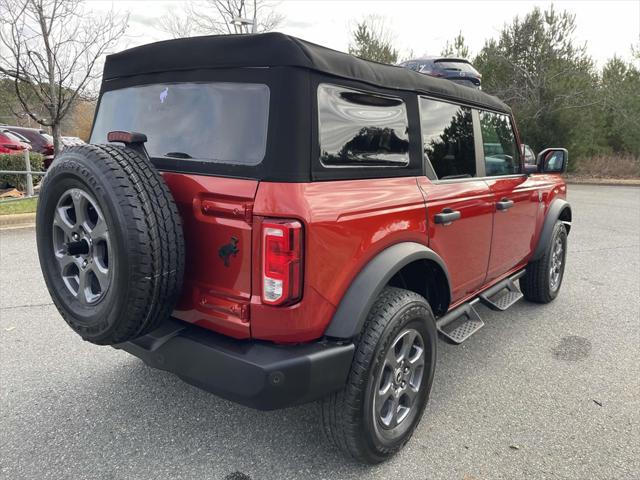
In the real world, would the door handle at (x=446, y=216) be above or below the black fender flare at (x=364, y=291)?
above

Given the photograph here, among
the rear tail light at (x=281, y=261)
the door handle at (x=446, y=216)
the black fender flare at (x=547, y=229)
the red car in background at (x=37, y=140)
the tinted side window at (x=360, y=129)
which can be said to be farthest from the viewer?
the red car in background at (x=37, y=140)

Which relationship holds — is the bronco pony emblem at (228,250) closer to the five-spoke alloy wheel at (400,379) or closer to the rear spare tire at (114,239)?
the rear spare tire at (114,239)

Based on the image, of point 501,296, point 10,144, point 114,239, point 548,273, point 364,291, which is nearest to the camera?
point 114,239

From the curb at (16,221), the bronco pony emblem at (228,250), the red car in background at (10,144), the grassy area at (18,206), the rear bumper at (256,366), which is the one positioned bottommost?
the curb at (16,221)

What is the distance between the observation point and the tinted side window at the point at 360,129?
6.82 ft

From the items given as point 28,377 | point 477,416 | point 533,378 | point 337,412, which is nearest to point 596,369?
point 533,378

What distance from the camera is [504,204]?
3414 millimetres

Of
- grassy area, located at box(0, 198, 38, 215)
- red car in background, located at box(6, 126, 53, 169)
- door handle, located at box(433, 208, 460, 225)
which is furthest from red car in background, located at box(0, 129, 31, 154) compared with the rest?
door handle, located at box(433, 208, 460, 225)

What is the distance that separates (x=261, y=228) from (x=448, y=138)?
1.66 meters

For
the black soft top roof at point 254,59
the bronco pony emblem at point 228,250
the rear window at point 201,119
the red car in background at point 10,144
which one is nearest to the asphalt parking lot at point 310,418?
the bronco pony emblem at point 228,250

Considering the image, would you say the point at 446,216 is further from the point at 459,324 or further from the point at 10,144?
the point at 10,144

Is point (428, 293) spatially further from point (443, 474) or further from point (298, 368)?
point (298, 368)

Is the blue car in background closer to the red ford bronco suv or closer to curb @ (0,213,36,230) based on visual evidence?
the red ford bronco suv

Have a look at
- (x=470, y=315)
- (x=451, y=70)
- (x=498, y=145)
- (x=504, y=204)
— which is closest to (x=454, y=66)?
(x=451, y=70)
